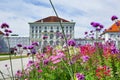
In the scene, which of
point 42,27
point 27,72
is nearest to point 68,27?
point 42,27

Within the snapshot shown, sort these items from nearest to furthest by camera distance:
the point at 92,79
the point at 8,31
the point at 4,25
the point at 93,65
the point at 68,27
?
the point at 4,25, the point at 8,31, the point at 92,79, the point at 93,65, the point at 68,27

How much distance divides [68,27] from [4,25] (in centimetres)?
8800

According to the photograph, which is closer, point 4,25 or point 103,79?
point 103,79

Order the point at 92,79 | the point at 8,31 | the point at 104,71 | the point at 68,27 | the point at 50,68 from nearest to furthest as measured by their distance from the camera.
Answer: the point at 104,71, the point at 8,31, the point at 92,79, the point at 50,68, the point at 68,27

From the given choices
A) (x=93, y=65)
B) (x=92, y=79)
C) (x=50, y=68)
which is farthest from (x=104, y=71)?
(x=50, y=68)

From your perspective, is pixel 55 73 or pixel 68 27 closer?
pixel 55 73

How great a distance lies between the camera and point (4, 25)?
3.23 m

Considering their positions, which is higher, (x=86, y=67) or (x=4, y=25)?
(x=4, y=25)

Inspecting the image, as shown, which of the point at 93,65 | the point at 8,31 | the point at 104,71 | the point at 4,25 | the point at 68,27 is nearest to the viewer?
the point at 104,71

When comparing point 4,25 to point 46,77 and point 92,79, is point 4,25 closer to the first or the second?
point 92,79

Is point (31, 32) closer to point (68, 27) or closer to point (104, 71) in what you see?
point (68, 27)

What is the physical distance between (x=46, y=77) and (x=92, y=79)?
152 cm

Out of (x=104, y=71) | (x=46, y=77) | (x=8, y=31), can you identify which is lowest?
(x=46, y=77)

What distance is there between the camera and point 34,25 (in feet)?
306
